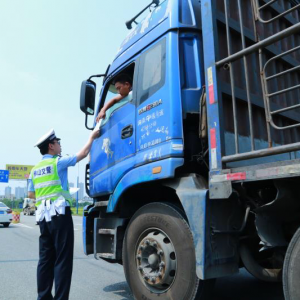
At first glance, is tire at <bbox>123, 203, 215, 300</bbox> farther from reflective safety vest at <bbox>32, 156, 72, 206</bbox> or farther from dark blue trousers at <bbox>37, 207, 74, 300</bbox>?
reflective safety vest at <bbox>32, 156, 72, 206</bbox>

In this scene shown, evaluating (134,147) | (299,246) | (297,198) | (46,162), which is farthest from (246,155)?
(46,162)

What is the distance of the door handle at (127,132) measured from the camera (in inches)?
148

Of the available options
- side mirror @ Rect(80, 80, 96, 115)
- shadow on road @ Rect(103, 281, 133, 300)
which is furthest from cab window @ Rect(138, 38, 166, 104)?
shadow on road @ Rect(103, 281, 133, 300)

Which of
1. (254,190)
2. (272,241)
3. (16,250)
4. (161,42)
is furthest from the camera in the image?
(16,250)

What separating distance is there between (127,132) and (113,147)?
1.05 feet

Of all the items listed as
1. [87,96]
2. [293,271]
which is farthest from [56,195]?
[293,271]

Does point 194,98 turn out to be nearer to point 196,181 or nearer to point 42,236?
point 196,181

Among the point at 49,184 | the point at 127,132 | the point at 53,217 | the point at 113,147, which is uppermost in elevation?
the point at 127,132

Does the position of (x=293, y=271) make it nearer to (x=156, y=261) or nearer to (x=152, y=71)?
(x=156, y=261)

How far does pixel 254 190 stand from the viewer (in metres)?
2.84

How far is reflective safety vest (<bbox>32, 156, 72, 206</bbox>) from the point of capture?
3477 millimetres

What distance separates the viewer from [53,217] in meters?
3.38

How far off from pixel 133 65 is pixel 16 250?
20.9ft

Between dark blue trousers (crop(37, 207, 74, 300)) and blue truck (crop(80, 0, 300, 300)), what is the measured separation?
60cm
